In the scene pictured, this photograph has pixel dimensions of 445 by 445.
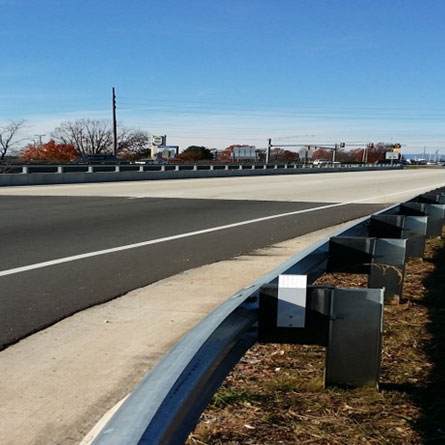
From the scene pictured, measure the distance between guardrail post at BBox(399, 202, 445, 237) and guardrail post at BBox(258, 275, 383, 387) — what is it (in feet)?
16.7

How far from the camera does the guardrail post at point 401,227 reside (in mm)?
5980

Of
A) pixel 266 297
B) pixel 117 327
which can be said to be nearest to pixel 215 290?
pixel 117 327

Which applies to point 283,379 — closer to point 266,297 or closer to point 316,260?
point 266,297

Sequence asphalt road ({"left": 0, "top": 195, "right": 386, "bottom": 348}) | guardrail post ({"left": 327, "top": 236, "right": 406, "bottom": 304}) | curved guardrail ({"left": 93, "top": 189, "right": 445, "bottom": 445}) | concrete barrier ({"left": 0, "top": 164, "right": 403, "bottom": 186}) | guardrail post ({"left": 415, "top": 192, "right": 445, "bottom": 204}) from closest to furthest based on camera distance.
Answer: curved guardrail ({"left": 93, "top": 189, "right": 445, "bottom": 445}) < guardrail post ({"left": 327, "top": 236, "right": 406, "bottom": 304}) < asphalt road ({"left": 0, "top": 195, "right": 386, "bottom": 348}) < guardrail post ({"left": 415, "top": 192, "right": 445, "bottom": 204}) < concrete barrier ({"left": 0, "top": 164, "right": 403, "bottom": 186})

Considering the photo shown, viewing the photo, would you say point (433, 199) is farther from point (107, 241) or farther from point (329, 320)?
point (329, 320)

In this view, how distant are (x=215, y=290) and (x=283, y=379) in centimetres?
286

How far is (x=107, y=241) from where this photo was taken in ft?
30.6

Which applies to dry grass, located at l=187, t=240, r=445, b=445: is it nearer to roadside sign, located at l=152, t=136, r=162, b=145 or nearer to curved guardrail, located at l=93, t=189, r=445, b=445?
curved guardrail, located at l=93, t=189, r=445, b=445

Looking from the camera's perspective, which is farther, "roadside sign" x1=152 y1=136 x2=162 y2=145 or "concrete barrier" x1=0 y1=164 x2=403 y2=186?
"roadside sign" x1=152 y1=136 x2=162 y2=145

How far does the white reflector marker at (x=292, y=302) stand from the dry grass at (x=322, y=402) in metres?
0.45

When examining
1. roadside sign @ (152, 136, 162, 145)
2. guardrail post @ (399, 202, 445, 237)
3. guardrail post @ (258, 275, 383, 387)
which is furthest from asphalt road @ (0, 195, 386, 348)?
roadside sign @ (152, 136, 162, 145)

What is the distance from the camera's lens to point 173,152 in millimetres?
111875

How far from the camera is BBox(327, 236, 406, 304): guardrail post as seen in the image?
179 inches

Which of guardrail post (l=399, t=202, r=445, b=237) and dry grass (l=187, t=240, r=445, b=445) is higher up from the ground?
guardrail post (l=399, t=202, r=445, b=237)
